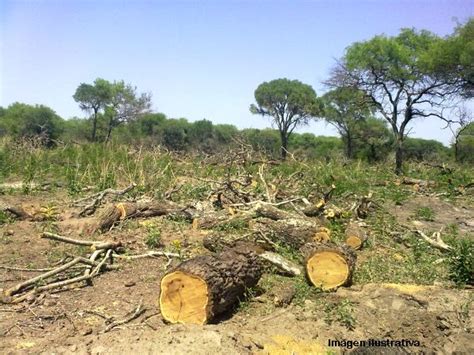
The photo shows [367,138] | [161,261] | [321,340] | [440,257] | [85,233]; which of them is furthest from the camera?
[367,138]

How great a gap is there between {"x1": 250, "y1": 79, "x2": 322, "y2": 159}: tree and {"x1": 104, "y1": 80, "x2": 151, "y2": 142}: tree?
968 centimetres

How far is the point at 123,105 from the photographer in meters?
40.3

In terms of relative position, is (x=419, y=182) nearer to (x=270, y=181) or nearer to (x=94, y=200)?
(x=270, y=181)

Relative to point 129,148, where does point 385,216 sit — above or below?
below

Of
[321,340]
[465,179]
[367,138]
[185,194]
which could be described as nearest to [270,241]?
[321,340]

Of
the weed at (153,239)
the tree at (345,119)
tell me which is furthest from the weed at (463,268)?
the tree at (345,119)

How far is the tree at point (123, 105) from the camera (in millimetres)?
39875

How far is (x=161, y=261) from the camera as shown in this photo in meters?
5.76

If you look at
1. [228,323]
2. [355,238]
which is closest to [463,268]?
[355,238]

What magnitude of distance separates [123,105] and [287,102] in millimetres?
14121

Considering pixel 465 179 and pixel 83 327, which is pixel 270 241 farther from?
pixel 465 179

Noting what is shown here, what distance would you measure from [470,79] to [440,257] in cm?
1673

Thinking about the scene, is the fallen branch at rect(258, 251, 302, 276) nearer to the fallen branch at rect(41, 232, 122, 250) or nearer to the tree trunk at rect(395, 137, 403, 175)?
the fallen branch at rect(41, 232, 122, 250)

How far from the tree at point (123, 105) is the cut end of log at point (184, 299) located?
3728 cm
